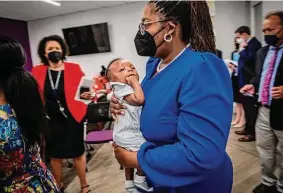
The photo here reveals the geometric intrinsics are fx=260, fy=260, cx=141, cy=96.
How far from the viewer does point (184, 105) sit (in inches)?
29.0

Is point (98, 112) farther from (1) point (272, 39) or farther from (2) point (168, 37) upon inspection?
(2) point (168, 37)

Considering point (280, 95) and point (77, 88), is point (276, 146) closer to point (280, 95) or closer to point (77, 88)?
point (280, 95)

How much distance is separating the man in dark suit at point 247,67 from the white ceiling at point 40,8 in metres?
3.75

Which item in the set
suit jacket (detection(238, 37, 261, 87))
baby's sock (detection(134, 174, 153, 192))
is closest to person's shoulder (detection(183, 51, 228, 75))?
baby's sock (detection(134, 174, 153, 192))

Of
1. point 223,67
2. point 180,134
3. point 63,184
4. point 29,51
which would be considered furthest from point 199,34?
point 29,51

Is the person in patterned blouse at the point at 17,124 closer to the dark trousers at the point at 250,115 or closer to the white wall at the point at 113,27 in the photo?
the dark trousers at the point at 250,115

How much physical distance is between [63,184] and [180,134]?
2.88m

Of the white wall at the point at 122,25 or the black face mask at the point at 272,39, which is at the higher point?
the white wall at the point at 122,25

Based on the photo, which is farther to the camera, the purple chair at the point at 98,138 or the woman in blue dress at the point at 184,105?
the purple chair at the point at 98,138

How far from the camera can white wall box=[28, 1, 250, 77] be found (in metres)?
6.47

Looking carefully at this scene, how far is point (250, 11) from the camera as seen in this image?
253 inches

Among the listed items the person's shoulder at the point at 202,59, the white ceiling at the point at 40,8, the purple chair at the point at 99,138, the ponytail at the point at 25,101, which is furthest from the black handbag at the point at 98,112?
the white ceiling at the point at 40,8

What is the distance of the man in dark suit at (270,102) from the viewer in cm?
230

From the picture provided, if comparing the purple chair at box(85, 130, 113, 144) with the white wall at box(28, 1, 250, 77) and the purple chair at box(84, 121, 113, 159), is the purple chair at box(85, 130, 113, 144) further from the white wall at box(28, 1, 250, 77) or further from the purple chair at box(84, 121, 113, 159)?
the white wall at box(28, 1, 250, 77)
